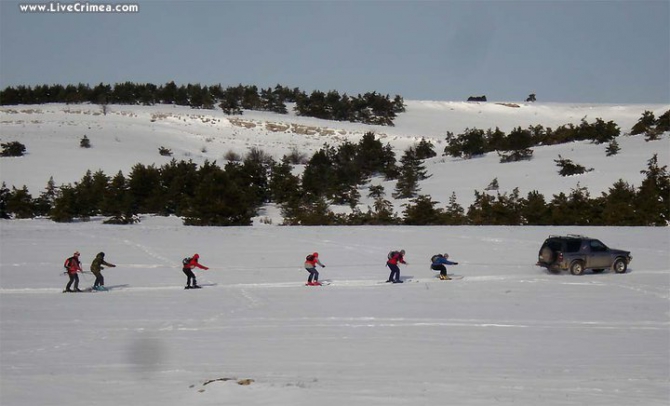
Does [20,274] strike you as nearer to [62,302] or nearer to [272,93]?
[62,302]

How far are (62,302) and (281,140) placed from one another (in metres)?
55.5

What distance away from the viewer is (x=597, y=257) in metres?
24.3

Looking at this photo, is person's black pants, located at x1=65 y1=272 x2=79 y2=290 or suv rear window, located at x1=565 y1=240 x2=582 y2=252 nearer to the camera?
person's black pants, located at x1=65 y1=272 x2=79 y2=290

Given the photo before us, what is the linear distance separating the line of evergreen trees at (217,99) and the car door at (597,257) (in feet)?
219

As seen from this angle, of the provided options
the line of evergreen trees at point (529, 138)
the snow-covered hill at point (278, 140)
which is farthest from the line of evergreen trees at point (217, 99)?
the line of evergreen trees at point (529, 138)

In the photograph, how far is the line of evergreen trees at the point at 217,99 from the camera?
9125 centimetres

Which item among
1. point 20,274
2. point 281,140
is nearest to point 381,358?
point 20,274

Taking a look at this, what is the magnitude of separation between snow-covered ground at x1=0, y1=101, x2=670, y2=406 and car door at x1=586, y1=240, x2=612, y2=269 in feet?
1.32

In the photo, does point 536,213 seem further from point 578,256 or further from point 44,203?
point 44,203

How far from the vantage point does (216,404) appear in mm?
9883

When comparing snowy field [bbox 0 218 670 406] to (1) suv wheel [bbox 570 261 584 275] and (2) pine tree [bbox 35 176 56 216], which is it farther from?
(2) pine tree [bbox 35 176 56 216]

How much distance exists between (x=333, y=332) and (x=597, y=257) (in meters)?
12.8

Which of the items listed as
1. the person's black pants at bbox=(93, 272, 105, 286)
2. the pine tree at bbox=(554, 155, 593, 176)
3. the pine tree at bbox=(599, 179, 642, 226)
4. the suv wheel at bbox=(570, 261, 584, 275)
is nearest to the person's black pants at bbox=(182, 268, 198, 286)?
the person's black pants at bbox=(93, 272, 105, 286)

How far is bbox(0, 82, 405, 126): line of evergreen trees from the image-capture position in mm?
91250
